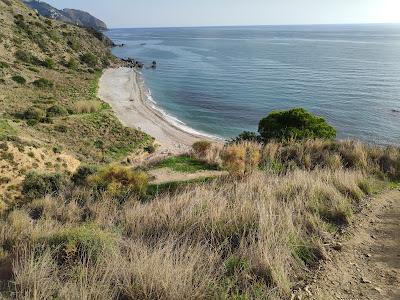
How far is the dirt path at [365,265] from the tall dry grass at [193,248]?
279 millimetres

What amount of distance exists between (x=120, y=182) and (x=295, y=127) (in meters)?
14.4

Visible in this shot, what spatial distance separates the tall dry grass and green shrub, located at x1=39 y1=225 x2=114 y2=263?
0.06 ft

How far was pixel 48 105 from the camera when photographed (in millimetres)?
41031

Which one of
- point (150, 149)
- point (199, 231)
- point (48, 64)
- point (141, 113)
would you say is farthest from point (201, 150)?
point (48, 64)

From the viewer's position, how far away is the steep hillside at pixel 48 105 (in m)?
24.8

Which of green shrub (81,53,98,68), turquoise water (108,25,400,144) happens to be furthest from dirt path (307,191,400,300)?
green shrub (81,53,98,68)

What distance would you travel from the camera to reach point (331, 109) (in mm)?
51375

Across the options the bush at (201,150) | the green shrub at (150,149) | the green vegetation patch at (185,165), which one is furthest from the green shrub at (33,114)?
the green vegetation patch at (185,165)

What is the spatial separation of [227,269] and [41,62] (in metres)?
65.4

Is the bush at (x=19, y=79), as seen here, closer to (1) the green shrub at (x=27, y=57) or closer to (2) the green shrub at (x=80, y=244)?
(1) the green shrub at (x=27, y=57)

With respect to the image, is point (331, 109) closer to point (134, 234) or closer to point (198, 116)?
point (198, 116)

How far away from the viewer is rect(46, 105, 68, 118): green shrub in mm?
37719

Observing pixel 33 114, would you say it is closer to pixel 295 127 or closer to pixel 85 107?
pixel 85 107

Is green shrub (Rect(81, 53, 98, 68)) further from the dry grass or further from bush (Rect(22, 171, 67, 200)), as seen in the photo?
the dry grass
